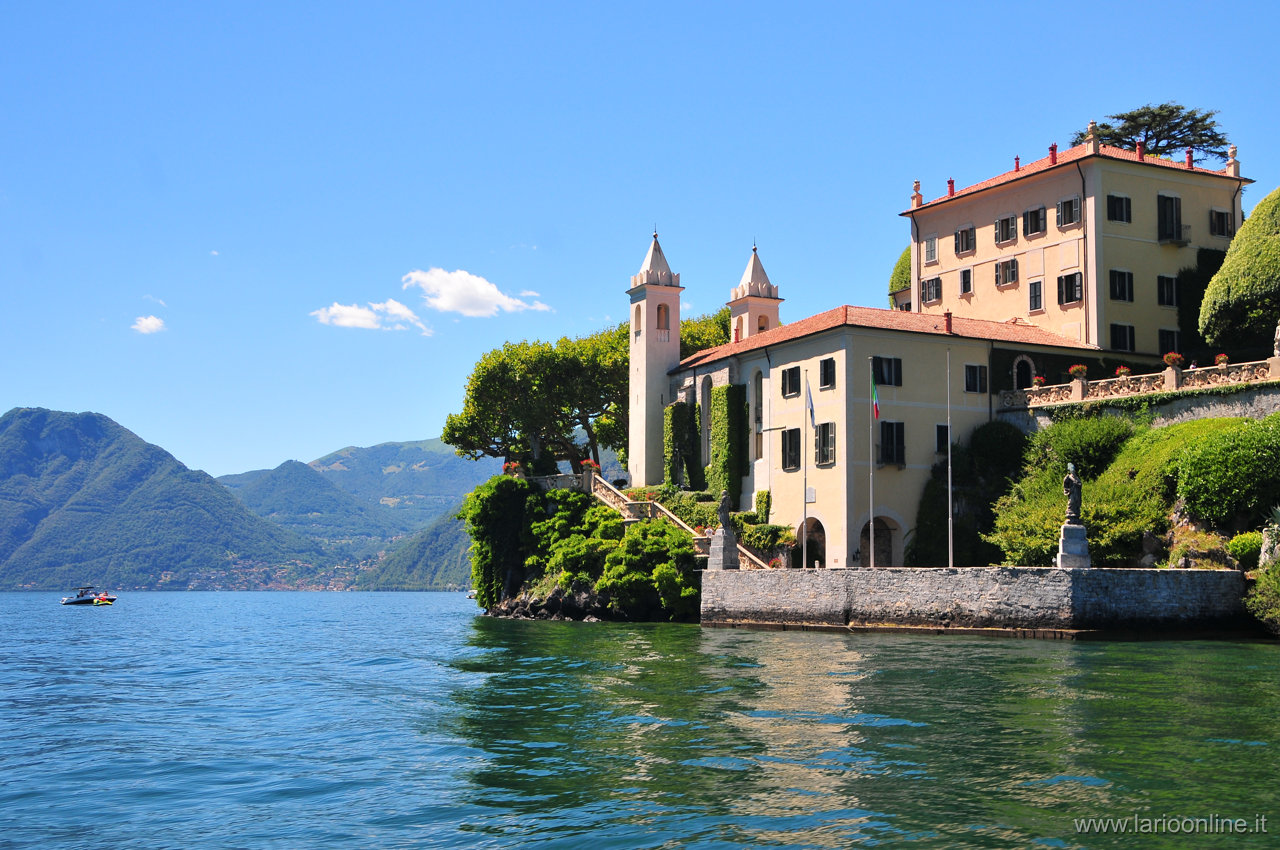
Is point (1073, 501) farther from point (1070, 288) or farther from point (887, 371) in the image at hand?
point (1070, 288)

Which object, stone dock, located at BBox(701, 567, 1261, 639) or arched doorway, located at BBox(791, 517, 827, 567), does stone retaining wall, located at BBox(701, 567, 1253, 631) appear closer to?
stone dock, located at BBox(701, 567, 1261, 639)

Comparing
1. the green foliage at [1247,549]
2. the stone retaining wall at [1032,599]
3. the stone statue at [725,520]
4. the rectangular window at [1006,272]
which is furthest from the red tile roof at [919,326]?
the green foliage at [1247,549]

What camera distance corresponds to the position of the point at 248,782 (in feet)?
50.3

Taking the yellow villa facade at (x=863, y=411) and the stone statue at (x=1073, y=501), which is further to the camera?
the yellow villa facade at (x=863, y=411)

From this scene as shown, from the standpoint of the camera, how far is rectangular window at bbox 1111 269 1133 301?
50.2m

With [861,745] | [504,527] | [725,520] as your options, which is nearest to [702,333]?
[504,527]

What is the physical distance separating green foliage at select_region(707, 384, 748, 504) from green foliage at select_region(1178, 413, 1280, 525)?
20991 millimetres

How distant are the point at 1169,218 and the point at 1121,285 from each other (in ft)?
14.4

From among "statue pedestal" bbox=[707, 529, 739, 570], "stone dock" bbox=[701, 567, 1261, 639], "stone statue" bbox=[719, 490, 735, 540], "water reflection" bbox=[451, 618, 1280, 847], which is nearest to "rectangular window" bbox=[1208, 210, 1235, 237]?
"stone dock" bbox=[701, 567, 1261, 639]

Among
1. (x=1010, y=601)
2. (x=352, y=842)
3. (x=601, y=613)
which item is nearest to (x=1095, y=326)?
(x=1010, y=601)

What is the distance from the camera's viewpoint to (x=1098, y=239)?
1956 inches

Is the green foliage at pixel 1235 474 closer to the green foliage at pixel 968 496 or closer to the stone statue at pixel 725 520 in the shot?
the green foliage at pixel 968 496

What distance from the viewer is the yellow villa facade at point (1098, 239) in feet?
164

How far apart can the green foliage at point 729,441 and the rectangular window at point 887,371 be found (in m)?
9.02
